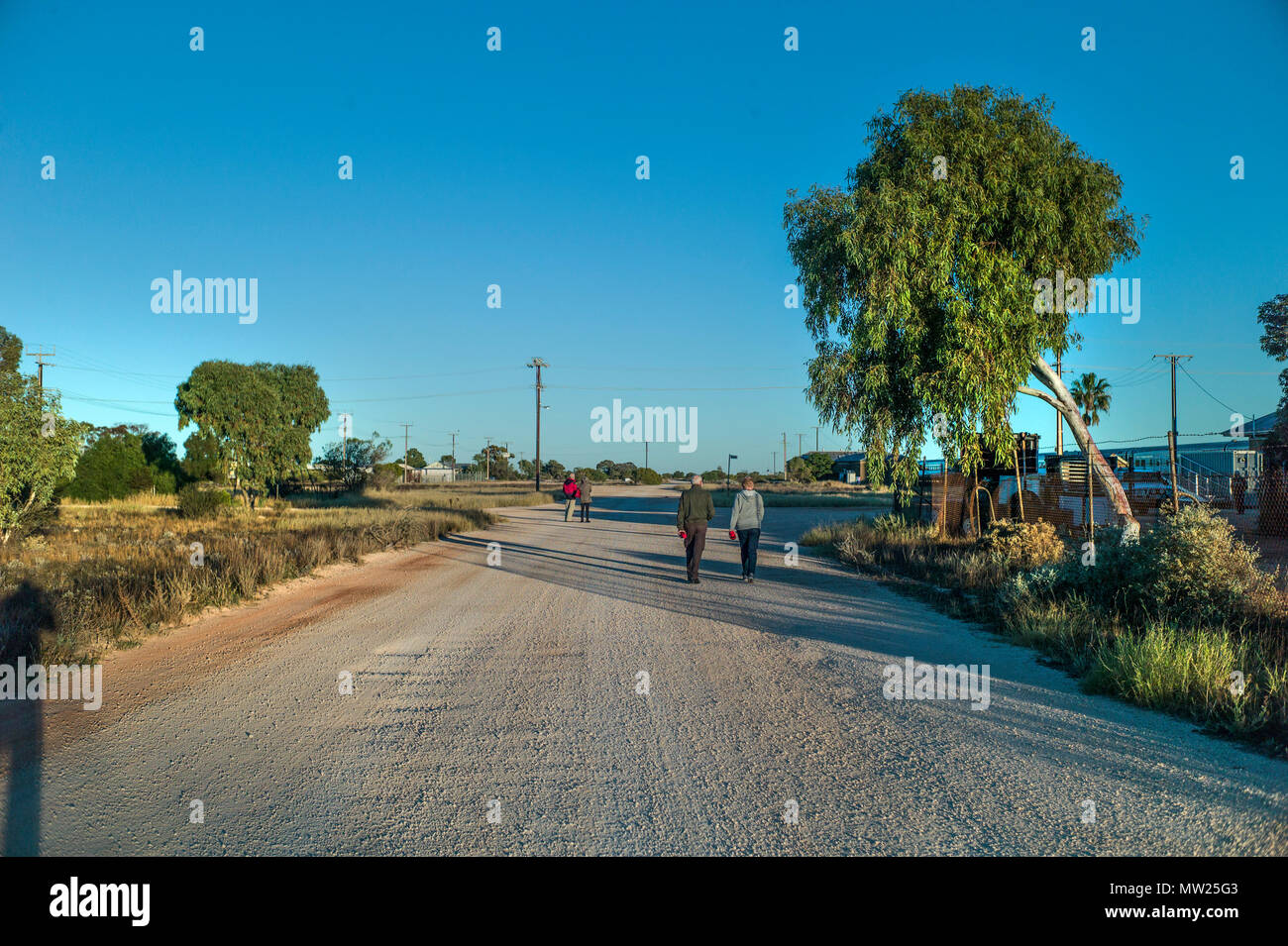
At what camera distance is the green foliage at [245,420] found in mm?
39531

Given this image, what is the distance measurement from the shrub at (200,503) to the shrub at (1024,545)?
93.2 feet

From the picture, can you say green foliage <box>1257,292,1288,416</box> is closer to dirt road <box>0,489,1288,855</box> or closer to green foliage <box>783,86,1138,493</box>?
green foliage <box>783,86,1138,493</box>

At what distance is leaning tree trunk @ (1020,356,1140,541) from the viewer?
553 inches

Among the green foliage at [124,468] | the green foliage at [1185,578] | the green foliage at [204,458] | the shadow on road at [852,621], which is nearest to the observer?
the shadow on road at [852,621]

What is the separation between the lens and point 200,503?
2914 centimetres

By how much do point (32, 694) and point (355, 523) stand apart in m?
15.6

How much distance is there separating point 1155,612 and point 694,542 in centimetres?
675

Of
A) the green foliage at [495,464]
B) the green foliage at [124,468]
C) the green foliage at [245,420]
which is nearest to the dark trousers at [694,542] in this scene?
the green foliage at [245,420]

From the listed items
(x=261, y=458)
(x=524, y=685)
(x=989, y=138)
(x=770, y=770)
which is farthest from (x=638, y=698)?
(x=261, y=458)

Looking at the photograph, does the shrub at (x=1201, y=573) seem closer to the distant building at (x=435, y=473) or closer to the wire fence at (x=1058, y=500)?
the wire fence at (x=1058, y=500)

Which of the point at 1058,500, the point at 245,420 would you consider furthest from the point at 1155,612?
the point at 245,420

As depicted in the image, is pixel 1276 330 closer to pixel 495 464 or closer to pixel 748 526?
pixel 748 526

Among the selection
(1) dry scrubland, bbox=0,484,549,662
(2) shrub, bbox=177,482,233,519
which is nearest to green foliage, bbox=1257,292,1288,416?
(1) dry scrubland, bbox=0,484,549,662

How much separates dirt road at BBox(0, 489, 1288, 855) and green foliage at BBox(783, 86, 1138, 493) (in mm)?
6394
